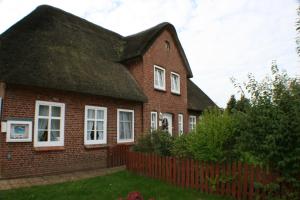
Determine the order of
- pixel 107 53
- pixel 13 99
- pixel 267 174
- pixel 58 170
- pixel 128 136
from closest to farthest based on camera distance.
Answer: pixel 267 174 < pixel 13 99 < pixel 58 170 < pixel 128 136 < pixel 107 53

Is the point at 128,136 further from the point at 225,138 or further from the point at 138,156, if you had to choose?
the point at 225,138

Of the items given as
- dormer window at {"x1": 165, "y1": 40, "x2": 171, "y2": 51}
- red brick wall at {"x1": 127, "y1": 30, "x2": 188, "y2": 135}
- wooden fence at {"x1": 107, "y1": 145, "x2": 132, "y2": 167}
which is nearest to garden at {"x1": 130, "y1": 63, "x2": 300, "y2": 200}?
wooden fence at {"x1": 107, "y1": 145, "x2": 132, "y2": 167}

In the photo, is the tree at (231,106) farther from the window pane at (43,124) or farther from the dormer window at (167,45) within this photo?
the window pane at (43,124)

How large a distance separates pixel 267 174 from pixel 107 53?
1093 centimetres

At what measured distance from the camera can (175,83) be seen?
17875mm

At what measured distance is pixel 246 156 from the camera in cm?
683

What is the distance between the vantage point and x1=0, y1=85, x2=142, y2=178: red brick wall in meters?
8.79

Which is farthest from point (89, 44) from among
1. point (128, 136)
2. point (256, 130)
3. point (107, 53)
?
point (256, 130)

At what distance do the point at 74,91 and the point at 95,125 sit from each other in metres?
2.07

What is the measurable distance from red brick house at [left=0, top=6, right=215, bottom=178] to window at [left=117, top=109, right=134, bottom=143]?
49mm

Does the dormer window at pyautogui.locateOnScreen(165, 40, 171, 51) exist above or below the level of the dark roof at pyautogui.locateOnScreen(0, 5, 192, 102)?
above

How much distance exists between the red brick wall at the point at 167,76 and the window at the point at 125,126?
90cm

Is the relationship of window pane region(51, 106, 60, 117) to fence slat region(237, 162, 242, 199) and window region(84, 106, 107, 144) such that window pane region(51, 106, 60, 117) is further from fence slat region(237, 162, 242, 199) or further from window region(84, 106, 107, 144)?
fence slat region(237, 162, 242, 199)

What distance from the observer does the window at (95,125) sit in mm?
11247
